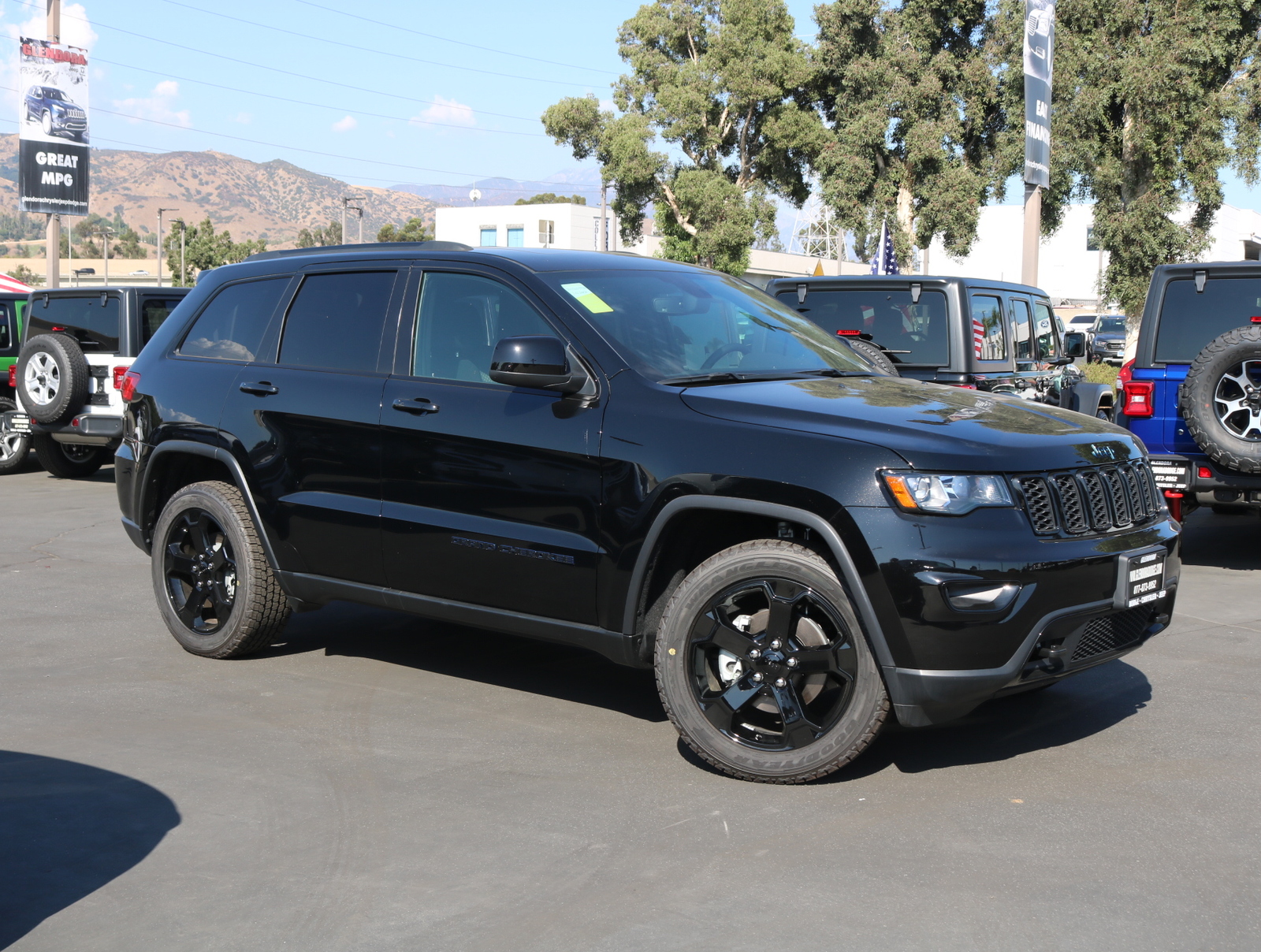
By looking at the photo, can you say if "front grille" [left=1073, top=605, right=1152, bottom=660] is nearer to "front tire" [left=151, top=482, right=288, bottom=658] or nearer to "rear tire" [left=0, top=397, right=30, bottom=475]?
"front tire" [left=151, top=482, right=288, bottom=658]

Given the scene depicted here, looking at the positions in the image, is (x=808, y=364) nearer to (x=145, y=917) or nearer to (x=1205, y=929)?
(x=1205, y=929)

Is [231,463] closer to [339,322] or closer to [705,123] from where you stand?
[339,322]

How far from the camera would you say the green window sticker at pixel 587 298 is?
5113 millimetres

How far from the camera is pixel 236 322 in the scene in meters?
6.24

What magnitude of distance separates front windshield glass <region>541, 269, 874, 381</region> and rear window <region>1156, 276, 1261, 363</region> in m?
3.73

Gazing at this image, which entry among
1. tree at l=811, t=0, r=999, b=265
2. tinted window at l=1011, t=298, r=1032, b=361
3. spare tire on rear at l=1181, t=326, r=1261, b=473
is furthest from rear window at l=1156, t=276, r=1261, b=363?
tree at l=811, t=0, r=999, b=265

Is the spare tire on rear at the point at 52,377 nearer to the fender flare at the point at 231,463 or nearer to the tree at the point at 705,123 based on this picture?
the fender flare at the point at 231,463

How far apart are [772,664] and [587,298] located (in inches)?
65.0

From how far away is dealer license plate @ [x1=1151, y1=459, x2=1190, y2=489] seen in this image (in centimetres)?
823

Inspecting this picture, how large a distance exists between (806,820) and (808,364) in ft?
6.46

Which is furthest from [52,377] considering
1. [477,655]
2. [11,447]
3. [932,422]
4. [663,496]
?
[932,422]

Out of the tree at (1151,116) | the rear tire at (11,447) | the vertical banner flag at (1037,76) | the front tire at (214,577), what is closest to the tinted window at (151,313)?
the rear tire at (11,447)

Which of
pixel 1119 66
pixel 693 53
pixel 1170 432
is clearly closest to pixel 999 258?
pixel 693 53

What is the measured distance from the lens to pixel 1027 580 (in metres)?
4.12
